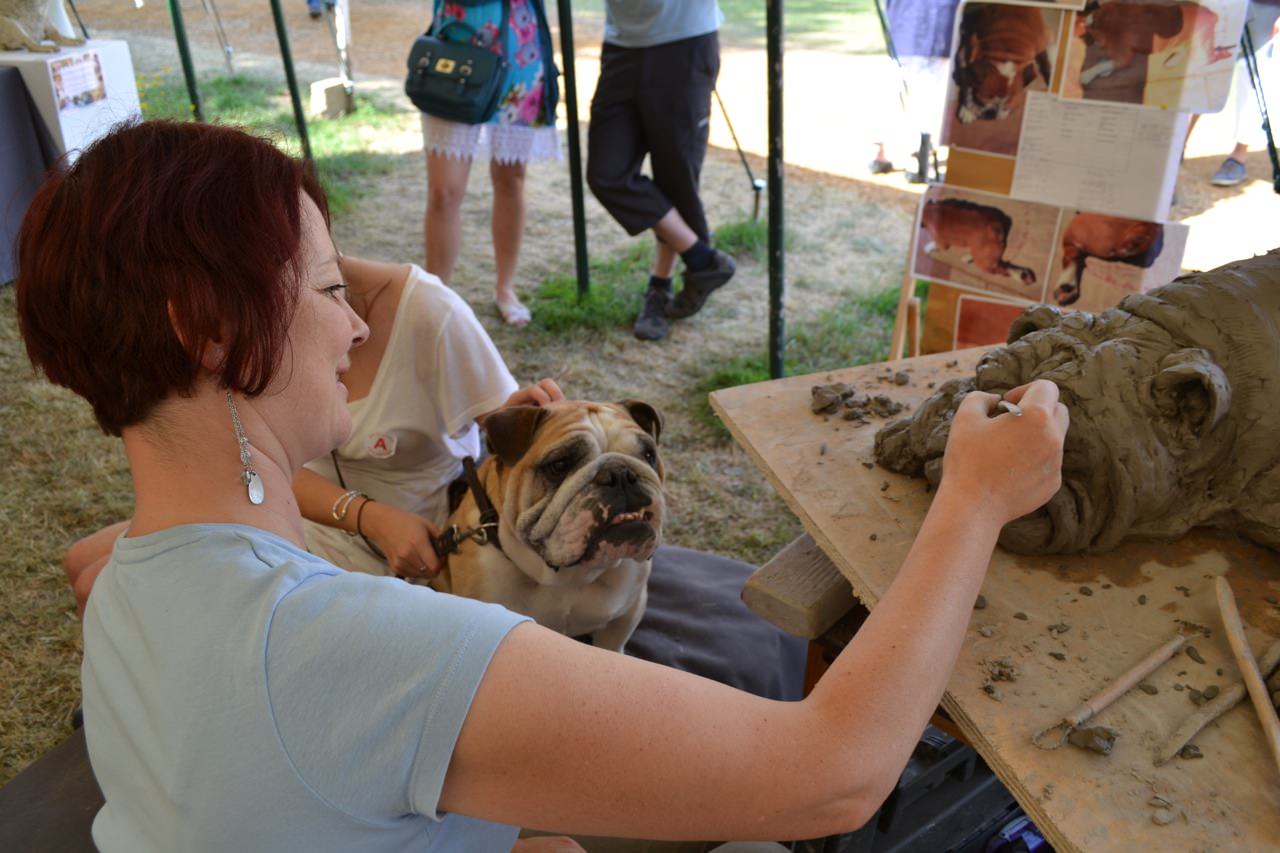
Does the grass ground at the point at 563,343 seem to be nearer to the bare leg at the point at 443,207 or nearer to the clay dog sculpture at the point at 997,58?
the bare leg at the point at 443,207

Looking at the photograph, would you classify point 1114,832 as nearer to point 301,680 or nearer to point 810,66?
point 301,680

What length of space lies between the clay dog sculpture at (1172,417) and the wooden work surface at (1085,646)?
6 centimetres

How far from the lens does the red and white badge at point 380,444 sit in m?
2.19

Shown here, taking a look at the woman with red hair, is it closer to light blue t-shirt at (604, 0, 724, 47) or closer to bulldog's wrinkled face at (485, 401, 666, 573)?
bulldog's wrinkled face at (485, 401, 666, 573)

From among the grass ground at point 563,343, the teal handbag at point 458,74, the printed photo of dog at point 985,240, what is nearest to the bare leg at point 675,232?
the grass ground at point 563,343

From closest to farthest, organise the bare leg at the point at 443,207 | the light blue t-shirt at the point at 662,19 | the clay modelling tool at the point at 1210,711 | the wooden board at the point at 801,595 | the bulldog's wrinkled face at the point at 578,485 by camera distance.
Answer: the clay modelling tool at the point at 1210,711
the wooden board at the point at 801,595
the bulldog's wrinkled face at the point at 578,485
the light blue t-shirt at the point at 662,19
the bare leg at the point at 443,207

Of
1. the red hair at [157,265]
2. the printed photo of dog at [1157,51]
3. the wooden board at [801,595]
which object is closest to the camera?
the red hair at [157,265]

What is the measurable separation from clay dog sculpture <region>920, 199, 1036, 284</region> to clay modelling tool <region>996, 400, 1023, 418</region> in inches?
67.3

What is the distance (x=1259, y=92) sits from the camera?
2.42 metres

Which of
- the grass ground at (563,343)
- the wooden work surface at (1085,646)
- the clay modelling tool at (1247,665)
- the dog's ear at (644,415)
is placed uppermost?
the clay modelling tool at (1247,665)

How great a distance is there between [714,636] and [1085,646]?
1462 mm

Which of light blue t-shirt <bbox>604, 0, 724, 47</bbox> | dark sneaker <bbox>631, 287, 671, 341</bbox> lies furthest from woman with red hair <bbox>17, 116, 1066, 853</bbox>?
dark sneaker <bbox>631, 287, 671, 341</bbox>

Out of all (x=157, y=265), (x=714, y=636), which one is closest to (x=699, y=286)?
(x=714, y=636)

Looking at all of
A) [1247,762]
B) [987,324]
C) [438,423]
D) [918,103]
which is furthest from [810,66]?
[1247,762]
